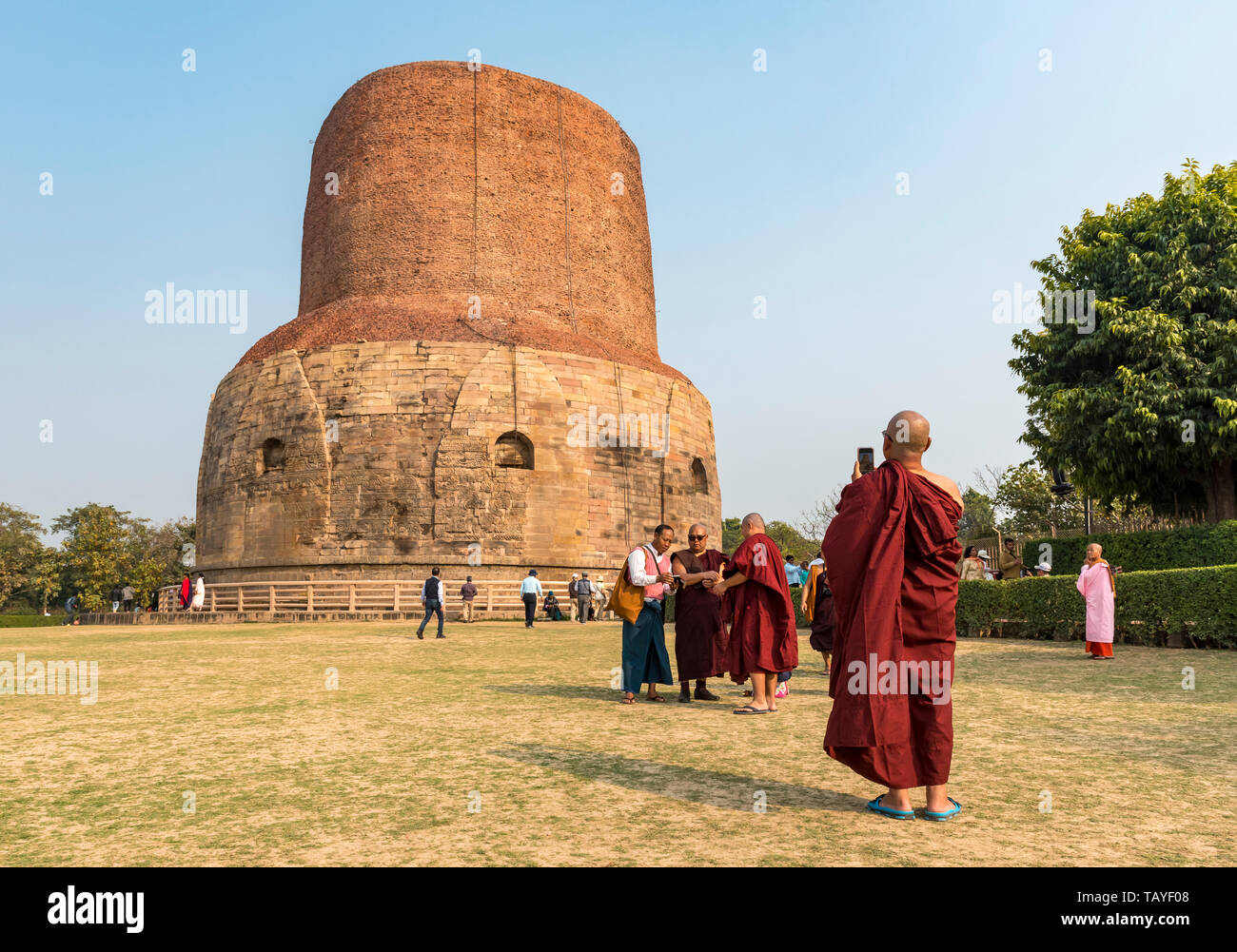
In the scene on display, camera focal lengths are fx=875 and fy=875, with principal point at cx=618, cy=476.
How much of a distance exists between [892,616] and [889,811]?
2.59 ft

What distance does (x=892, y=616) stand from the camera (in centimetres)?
361

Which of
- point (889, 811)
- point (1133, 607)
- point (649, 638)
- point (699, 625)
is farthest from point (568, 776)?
point (1133, 607)

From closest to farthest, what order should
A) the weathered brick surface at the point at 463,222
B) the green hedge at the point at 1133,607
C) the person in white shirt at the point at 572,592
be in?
the green hedge at the point at 1133,607 < the person in white shirt at the point at 572,592 < the weathered brick surface at the point at 463,222

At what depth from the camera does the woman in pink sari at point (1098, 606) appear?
9938 millimetres

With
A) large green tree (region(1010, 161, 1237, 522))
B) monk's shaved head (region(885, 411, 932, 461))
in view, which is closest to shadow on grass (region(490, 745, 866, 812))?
monk's shaved head (region(885, 411, 932, 461))

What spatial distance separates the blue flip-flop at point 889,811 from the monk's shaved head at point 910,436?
146 cm

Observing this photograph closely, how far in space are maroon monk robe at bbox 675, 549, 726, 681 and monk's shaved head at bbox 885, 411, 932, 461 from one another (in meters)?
3.18

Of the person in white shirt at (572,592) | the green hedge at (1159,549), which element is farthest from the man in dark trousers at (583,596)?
the green hedge at (1159,549)

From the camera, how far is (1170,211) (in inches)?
680

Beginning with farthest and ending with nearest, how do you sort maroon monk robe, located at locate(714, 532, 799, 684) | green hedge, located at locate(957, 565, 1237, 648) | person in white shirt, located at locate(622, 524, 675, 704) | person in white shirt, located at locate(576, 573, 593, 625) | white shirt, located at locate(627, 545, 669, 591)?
1. person in white shirt, located at locate(576, 573, 593, 625)
2. green hedge, located at locate(957, 565, 1237, 648)
3. person in white shirt, located at locate(622, 524, 675, 704)
4. white shirt, located at locate(627, 545, 669, 591)
5. maroon monk robe, located at locate(714, 532, 799, 684)

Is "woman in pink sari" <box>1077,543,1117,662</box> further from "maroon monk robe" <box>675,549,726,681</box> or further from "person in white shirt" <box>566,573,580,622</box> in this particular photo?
"person in white shirt" <box>566,573,580,622</box>

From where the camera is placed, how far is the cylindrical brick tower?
2319cm

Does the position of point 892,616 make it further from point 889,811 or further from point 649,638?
point 649,638

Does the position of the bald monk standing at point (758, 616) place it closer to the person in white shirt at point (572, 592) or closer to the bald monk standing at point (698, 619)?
the bald monk standing at point (698, 619)
